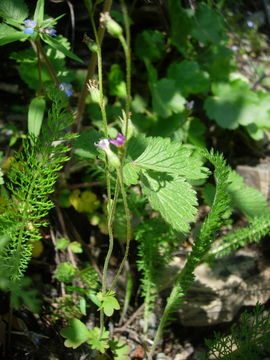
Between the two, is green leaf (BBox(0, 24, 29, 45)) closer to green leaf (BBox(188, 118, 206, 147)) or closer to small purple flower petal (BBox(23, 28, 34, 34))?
small purple flower petal (BBox(23, 28, 34, 34))

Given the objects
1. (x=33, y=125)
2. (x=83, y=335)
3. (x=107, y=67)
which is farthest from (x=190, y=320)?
(x=107, y=67)

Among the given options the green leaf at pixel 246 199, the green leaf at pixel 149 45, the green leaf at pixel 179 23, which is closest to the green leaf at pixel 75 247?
the green leaf at pixel 246 199

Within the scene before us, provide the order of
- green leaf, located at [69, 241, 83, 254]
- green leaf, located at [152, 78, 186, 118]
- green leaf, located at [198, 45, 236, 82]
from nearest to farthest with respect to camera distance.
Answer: green leaf, located at [69, 241, 83, 254]
green leaf, located at [152, 78, 186, 118]
green leaf, located at [198, 45, 236, 82]

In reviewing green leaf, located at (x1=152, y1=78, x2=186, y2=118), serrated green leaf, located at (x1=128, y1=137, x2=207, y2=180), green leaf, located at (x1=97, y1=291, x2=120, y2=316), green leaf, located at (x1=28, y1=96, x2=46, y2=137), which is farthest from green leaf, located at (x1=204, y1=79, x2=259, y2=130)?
green leaf, located at (x1=97, y1=291, x2=120, y2=316)

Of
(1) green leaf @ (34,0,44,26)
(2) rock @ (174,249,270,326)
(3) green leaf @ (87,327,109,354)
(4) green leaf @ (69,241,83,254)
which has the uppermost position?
(1) green leaf @ (34,0,44,26)

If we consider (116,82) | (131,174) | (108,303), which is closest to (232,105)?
(116,82)

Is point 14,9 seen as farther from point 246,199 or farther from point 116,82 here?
point 246,199

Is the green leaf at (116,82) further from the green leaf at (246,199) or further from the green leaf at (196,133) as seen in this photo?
the green leaf at (246,199)
